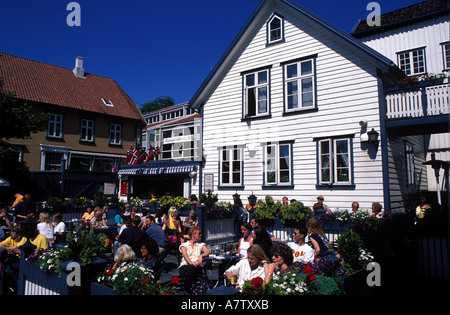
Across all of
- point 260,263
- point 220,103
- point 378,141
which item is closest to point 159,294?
point 260,263

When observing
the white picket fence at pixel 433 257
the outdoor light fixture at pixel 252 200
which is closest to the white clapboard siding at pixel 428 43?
the white picket fence at pixel 433 257

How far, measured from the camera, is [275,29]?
14.4 meters

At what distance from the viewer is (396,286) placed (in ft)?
20.7

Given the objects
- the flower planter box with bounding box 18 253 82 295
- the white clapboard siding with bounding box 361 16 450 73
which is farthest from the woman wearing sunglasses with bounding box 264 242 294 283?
the white clapboard siding with bounding box 361 16 450 73

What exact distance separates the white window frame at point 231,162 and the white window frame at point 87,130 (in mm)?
16316

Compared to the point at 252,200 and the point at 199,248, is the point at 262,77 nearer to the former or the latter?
the point at 252,200

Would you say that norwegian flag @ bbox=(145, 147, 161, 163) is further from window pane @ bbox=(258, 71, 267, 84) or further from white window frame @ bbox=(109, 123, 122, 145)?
white window frame @ bbox=(109, 123, 122, 145)

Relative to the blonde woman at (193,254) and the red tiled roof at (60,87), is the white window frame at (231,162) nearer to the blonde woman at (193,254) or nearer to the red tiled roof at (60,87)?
the blonde woman at (193,254)

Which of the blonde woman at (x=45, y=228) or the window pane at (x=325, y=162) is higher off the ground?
the window pane at (x=325, y=162)

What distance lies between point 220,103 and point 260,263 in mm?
11515

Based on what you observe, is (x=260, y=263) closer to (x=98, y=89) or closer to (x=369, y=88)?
(x=369, y=88)

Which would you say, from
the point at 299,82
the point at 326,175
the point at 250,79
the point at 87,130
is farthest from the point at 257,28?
the point at 87,130

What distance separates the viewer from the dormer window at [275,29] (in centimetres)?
1416

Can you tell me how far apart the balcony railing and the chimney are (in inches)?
1112
